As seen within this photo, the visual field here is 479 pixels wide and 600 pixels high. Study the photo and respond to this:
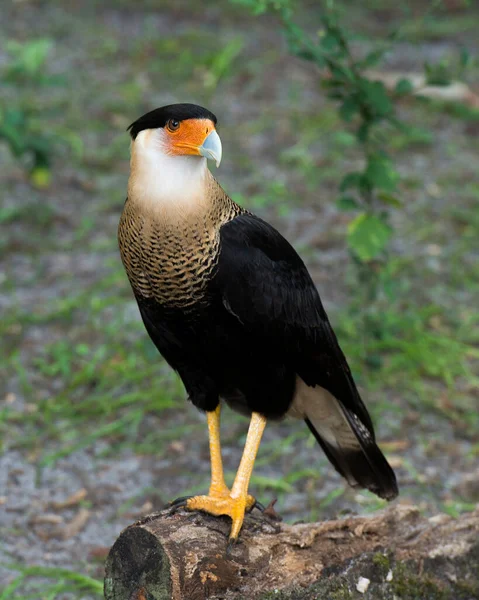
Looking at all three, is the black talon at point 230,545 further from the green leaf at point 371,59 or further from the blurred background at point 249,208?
the green leaf at point 371,59

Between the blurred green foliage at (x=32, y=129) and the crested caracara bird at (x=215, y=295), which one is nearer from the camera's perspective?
the crested caracara bird at (x=215, y=295)

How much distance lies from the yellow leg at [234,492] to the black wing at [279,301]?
28cm

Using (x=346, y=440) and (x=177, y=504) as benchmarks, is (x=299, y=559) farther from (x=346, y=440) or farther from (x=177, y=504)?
(x=346, y=440)

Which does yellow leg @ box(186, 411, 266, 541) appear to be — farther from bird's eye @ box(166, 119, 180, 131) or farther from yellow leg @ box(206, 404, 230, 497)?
bird's eye @ box(166, 119, 180, 131)

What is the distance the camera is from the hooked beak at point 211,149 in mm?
2729

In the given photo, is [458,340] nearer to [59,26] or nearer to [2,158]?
[2,158]

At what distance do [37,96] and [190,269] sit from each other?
17.0 ft

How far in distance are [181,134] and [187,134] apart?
18 mm

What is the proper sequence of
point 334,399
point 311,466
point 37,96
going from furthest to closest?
point 37,96 < point 311,466 < point 334,399

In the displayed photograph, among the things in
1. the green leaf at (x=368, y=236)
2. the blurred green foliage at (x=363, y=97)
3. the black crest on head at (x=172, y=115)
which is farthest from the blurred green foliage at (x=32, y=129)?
the black crest on head at (x=172, y=115)

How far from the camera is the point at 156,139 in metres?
2.80

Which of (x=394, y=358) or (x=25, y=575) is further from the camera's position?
(x=394, y=358)

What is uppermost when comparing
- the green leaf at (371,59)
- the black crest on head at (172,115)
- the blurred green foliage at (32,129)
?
the green leaf at (371,59)

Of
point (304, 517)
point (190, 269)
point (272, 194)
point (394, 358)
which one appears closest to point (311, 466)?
point (304, 517)
